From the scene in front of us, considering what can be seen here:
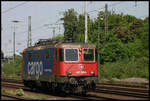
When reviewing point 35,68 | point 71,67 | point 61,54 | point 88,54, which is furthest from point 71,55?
point 35,68

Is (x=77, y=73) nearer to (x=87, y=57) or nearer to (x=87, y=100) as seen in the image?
(x=87, y=57)

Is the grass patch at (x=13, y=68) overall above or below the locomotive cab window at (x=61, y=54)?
below

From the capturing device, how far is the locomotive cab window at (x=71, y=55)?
18.1 metres

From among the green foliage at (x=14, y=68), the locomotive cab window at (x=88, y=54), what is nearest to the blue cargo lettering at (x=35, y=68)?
the locomotive cab window at (x=88, y=54)

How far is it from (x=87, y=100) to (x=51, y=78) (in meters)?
3.52

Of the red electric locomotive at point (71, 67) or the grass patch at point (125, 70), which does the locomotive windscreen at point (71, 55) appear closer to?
the red electric locomotive at point (71, 67)

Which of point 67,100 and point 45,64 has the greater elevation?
point 45,64

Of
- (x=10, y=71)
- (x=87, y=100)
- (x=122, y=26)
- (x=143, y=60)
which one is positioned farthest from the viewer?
(x=122, y=26)

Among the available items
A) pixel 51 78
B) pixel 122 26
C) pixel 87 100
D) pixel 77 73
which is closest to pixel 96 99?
pixel 87 100

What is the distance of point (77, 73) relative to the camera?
1797cm

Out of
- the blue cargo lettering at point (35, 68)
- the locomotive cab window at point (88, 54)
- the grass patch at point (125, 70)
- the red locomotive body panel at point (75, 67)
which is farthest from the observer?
the grass patch at point (125, 70)

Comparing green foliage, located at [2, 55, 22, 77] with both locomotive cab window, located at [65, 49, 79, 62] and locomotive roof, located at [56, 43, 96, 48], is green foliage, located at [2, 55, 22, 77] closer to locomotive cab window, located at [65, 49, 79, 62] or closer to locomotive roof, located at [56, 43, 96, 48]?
locomotive roof, located at [56, 43, 96, 48]

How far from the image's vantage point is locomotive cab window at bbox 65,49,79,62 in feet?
59.4

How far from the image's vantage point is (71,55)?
716 inches
